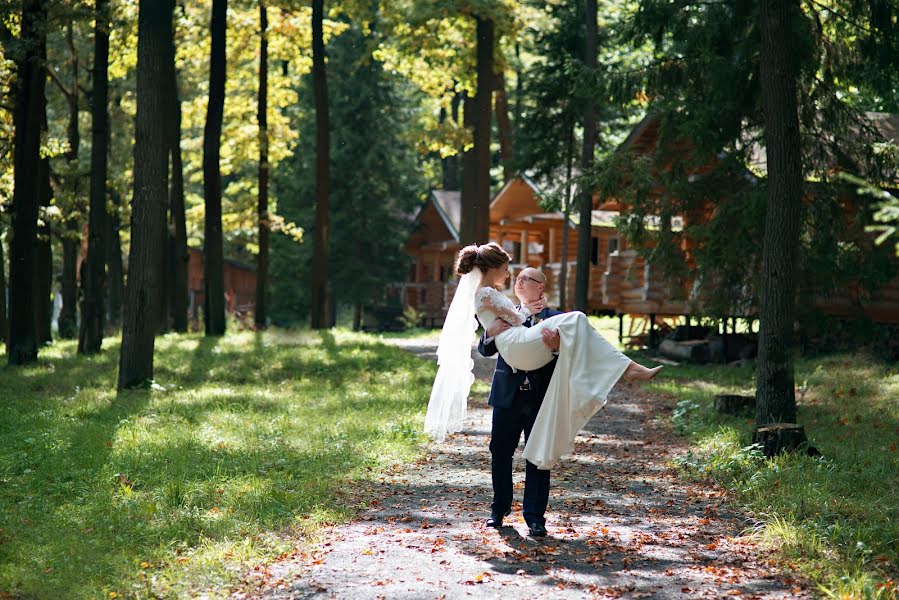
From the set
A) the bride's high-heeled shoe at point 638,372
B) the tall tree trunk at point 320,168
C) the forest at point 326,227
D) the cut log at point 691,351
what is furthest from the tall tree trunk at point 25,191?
the bride's high-heeled shoe at point 638,372

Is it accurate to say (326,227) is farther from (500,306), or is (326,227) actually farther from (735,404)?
(500,306)

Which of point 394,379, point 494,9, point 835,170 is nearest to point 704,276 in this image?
point 835,170

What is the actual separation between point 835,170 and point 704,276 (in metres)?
3.47

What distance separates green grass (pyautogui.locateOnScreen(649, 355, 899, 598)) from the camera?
6797mm

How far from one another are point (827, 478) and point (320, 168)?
943 inches

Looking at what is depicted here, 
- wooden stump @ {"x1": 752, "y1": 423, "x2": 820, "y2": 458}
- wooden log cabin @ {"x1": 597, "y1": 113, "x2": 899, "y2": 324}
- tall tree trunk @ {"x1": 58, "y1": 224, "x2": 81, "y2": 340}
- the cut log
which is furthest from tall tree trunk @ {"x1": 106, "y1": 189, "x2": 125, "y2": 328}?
wooden stump @ {"x1": 752, "y1": 423, "x2": 820, "y2": 458}

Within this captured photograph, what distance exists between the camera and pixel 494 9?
25781mm

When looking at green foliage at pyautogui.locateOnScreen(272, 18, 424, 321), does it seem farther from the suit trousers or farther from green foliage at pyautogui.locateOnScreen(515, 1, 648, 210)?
the suit trousers

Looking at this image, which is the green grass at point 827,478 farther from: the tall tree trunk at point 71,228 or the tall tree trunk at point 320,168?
the tall tree trunk at point 71,228

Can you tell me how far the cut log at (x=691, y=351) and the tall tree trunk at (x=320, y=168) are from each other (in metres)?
11.0

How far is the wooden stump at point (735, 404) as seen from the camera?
1466 centimetres

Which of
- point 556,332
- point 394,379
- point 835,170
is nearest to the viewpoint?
point 556,332

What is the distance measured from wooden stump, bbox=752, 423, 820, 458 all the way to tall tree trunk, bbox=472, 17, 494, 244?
15.8m

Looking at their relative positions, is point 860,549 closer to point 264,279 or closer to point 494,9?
point 494,9
